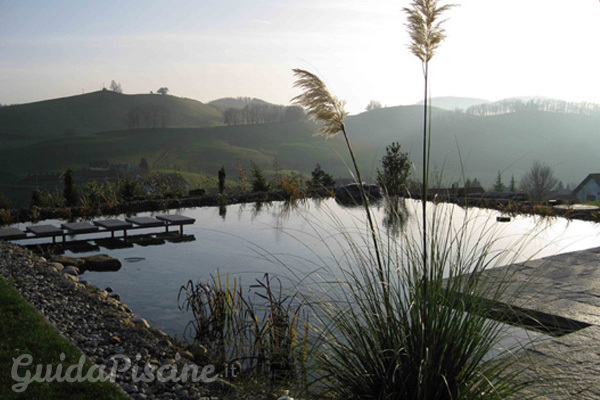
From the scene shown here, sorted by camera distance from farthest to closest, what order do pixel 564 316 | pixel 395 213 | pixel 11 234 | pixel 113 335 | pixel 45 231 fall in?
1. pixel 45 231
2. pixel 11 234
3. pixel 564 316
4. pixel 113 335
5. pixel 395 213

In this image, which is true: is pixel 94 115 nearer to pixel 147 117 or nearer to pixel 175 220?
pixel 147 117

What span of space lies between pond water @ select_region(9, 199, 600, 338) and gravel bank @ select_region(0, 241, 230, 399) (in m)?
Answer: 0.30

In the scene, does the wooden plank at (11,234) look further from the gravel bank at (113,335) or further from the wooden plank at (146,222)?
the gravel bank at (113,335)

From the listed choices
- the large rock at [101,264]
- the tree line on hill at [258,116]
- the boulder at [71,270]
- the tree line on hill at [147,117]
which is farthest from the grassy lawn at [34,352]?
the tree line on hill at [258,116]

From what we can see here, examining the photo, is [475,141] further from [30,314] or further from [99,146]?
[30,314]

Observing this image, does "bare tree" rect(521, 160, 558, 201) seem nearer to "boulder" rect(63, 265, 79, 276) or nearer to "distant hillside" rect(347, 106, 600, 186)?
"boulder" rect(63, 265, 79, 276)

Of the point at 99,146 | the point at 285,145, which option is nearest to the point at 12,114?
the point at 99,146

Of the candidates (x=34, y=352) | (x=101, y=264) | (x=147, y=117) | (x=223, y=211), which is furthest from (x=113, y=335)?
(x=147, y=117)

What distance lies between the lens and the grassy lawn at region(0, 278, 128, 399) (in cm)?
223

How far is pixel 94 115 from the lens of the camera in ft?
220

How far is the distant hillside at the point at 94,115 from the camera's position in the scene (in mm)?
59250

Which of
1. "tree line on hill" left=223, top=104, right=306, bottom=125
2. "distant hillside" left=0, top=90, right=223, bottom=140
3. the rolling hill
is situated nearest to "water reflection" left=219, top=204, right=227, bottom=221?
the rolling hill

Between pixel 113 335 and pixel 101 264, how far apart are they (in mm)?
2767

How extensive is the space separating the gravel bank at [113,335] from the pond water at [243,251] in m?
0.30
